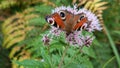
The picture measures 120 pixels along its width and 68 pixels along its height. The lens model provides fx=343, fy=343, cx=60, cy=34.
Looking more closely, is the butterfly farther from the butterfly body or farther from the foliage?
the foliage

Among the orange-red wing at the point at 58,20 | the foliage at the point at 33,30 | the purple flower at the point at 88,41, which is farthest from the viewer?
the foliage at the point at 33,30

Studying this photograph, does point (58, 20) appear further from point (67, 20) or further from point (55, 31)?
point (55, 31)

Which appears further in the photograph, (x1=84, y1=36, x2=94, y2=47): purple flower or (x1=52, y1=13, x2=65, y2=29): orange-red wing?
(x1=84, y1=36, x2=94, y2=47): purple flower

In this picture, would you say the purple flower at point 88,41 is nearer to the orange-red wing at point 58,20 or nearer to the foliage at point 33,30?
the orange-red wing at point 58,20

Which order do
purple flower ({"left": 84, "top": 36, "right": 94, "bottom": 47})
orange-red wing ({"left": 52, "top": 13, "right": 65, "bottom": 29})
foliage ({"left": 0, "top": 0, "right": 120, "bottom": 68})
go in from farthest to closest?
1. foliage ({"left": 0, "top": 0, "right": 120, "bottom": 68})
2. purple flower ({"left": 84, "top": 36, "right": 94, "bottom": 47})
3. orange-red wing ({"left": 52, "top": 13, "right": 65, "bottom": 29})

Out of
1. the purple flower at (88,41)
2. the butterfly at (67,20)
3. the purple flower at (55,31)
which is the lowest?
the purple flower at (88,41)

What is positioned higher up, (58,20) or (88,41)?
(58,20)

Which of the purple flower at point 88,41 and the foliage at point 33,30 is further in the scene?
the foliage at point 33,30

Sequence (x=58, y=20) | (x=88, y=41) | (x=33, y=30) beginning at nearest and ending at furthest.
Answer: (x=58, y=20)
(x=88, y=41)
(x=33, y=30)

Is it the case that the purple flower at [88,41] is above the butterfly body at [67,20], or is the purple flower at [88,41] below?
below

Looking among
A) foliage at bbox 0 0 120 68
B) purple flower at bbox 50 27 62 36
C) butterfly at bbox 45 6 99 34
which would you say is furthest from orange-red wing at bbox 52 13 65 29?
foliage at bbox 0 0 120 68

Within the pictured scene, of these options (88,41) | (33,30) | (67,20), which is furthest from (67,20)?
(33,30)

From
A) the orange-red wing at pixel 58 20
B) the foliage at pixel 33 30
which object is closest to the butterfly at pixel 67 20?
the orange-red wing at pixel 58 20
